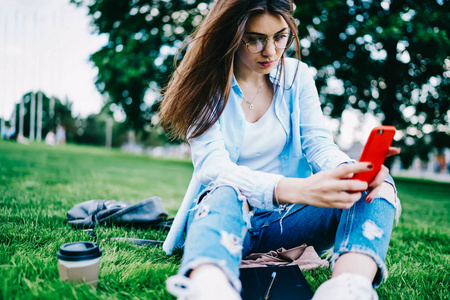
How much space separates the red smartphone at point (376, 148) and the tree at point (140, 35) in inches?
285

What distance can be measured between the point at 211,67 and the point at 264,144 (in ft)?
1.69

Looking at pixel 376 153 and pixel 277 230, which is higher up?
pixel 376 153

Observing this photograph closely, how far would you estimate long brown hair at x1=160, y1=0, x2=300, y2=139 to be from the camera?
65.1 inches

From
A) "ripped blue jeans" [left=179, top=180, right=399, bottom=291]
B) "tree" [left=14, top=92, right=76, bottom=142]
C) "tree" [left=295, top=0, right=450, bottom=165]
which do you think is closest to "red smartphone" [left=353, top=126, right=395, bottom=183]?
"ripped blue jeans" [left=179, top=180, right=399, bottom=291]

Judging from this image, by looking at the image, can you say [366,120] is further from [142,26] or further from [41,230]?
[41,230]

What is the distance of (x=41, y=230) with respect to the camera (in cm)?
223

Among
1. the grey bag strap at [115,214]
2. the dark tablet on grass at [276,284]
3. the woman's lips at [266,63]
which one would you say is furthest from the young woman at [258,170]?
the grey bag strap at [115,214]

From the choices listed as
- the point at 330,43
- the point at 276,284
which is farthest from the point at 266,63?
the point at 330,43

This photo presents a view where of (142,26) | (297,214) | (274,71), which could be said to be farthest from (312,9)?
(297,214)

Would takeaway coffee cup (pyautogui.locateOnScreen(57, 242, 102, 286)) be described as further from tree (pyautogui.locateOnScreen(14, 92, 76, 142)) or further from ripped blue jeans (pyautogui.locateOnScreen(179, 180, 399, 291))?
tree (pyautogui.locateOnScreen(14, 92, 76, 142))

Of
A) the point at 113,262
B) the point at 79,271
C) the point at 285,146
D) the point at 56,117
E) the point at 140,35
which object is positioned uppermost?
the point at 140,35

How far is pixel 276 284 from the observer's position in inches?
57.1

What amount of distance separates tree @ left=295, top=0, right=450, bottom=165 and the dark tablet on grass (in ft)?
20.1

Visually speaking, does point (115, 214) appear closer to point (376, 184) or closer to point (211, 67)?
point (211, 67)
